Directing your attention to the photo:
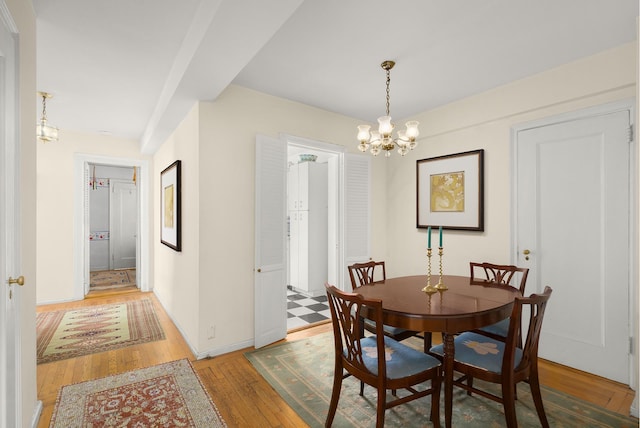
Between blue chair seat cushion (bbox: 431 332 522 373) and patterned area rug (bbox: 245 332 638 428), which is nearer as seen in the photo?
blue chair seat cushion (bbox: 431 332 522 373)

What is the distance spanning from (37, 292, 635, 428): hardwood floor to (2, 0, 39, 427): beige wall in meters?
0.47

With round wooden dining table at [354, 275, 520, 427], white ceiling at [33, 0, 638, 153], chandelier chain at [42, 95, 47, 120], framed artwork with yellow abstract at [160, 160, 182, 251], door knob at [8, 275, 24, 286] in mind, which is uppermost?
white ceiling at [33, 0, 638, 153]

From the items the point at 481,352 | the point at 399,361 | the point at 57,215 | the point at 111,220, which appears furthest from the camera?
the point at 111,220

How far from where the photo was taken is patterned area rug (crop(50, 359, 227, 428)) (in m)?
1.93

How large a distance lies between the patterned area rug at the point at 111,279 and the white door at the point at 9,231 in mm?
4616

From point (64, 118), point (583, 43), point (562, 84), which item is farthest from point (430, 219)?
point (64, 118)

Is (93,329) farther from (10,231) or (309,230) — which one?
(309,230)

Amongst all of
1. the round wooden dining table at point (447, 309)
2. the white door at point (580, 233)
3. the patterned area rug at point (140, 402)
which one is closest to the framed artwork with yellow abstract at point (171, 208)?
the patterned area rug at point (140, 402)

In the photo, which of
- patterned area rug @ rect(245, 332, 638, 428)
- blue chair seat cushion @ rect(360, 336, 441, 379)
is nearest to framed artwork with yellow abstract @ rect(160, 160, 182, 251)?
patterned area rug @ rect(245, 332, 638, 428)

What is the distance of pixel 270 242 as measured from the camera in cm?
315

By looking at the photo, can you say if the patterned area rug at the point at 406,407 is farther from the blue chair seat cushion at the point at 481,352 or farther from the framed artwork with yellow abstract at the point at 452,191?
the framed artwork with yellow abstract at the point at 452,191

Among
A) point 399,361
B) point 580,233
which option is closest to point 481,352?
point 399,361

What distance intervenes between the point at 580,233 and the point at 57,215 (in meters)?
6.27

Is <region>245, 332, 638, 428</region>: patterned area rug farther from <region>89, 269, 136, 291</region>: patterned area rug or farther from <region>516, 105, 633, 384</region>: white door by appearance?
<region>89, 269, 136, 291</region>: patterned area rug
